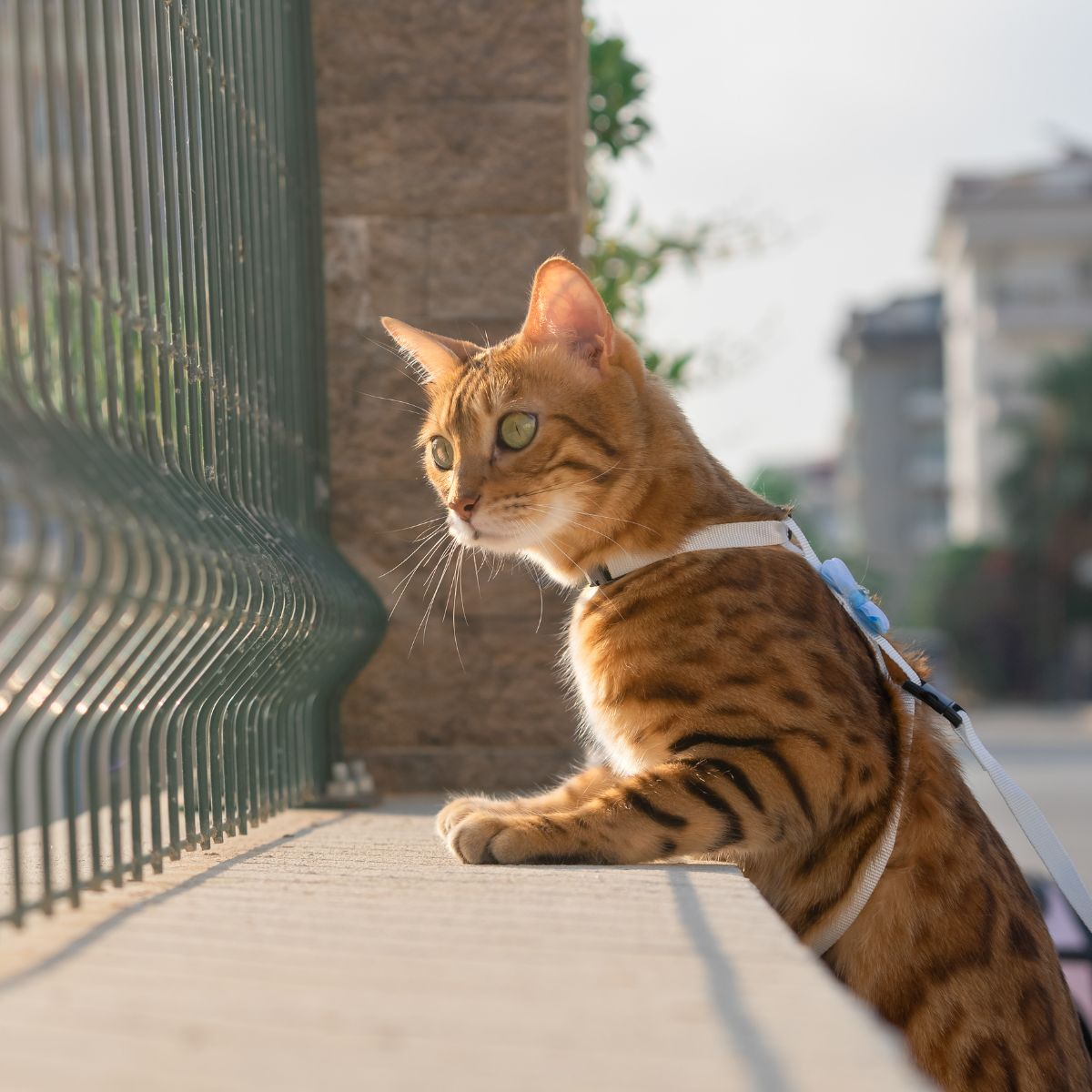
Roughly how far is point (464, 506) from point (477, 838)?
850 mm

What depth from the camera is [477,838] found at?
2508 millimetres

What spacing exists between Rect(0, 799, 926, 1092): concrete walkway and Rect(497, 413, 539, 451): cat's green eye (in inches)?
45.0

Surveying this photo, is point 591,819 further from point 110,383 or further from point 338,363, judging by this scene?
point 338,363

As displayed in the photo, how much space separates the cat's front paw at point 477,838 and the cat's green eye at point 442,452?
1022 millimetres

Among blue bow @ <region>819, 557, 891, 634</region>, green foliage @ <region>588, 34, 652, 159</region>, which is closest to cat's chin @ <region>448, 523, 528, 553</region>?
blue bow @ <region>819, 557, 891, 634</region>

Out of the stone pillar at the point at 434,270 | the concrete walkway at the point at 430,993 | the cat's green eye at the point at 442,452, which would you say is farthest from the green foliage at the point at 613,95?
the concrete walkway at the point at 430,993

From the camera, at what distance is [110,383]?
2.34 metres

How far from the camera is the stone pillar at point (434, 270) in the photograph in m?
4.17

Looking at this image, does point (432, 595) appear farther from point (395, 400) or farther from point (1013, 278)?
point (1013, 278)

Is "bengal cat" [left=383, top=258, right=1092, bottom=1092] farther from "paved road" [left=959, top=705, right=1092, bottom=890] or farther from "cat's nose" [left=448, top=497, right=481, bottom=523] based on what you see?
Answer: "paved road" [left=959, top=705, right=1092, bottom=890]

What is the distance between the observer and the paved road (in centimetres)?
985

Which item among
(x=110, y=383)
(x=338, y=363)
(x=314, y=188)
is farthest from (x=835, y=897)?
(x=314, y=188)

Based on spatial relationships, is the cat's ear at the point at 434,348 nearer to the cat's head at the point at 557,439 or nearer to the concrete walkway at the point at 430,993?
the cat's head at the point at 557,439

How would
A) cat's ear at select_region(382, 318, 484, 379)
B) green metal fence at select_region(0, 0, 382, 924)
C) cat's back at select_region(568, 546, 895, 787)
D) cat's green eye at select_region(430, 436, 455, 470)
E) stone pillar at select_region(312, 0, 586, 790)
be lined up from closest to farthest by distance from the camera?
1. green metal fence at select_region(0, 0, 382, 924)
2. cat's back at select_region(568, 546, 895, 787)
3. cat's green eye at select_region(430, 436, 455, 470)
4. cat's ear at select_region(382, 318, 484, 379)
5. stone pillar at select_region(312, 0, 586, 790)
